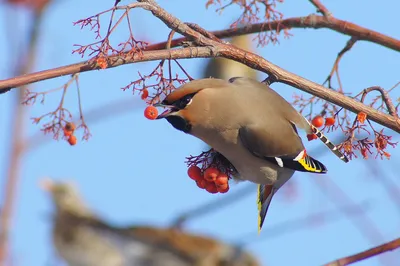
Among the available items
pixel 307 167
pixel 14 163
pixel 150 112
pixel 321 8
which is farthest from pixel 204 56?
pixel 14 163

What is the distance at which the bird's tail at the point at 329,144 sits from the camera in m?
2.88

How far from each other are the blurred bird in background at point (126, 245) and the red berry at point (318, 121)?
172 inches

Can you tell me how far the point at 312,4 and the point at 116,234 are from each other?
16.8 feet

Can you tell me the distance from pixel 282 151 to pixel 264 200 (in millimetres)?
327

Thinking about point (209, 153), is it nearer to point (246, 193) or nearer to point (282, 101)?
point (282, 101)

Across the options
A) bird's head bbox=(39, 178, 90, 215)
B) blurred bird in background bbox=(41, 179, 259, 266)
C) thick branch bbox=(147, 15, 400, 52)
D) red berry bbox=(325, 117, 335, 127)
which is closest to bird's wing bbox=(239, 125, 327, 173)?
red berry bbox=(325, 117, 335, 127)

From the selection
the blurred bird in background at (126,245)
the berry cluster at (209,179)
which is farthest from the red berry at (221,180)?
the blurred bird in background at (126,245)

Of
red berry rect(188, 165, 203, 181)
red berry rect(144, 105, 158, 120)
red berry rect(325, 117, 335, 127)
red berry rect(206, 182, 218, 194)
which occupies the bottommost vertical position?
red berry rect(206, 182, 218, 194)

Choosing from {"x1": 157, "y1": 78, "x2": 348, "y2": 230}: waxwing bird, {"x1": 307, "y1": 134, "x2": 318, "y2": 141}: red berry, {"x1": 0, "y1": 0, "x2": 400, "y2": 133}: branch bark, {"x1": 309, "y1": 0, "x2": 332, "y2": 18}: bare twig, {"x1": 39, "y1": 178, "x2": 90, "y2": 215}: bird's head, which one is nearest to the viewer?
{"x1": 0, "y1": 0, "x2": 400, "y2": 133}: branch bark

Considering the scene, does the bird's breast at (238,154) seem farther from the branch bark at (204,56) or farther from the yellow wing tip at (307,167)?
the branch bark at (204,56)

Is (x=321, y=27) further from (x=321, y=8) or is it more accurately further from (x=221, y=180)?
(x=221, y=180)

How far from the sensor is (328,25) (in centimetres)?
327

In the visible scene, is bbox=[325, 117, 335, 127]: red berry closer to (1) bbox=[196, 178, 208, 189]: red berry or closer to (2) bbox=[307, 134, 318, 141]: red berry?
(2) bbox=[307, 134, 318, 141]: red berry

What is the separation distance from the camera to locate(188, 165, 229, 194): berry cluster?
9.43 ft
